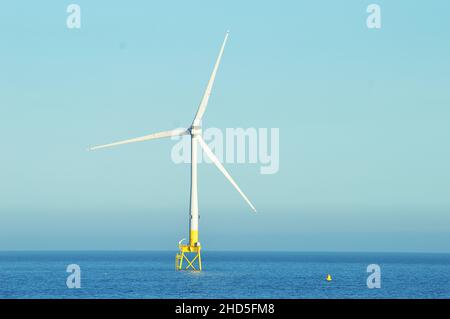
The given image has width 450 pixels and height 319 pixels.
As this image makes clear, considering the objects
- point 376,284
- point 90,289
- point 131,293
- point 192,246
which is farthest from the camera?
point 376,284

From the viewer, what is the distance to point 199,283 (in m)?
155

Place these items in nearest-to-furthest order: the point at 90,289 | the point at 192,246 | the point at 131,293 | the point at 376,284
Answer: the point at 131,293
the point at 90,289
the point at 192,246
the point at 376,284

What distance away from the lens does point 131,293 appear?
449ft
